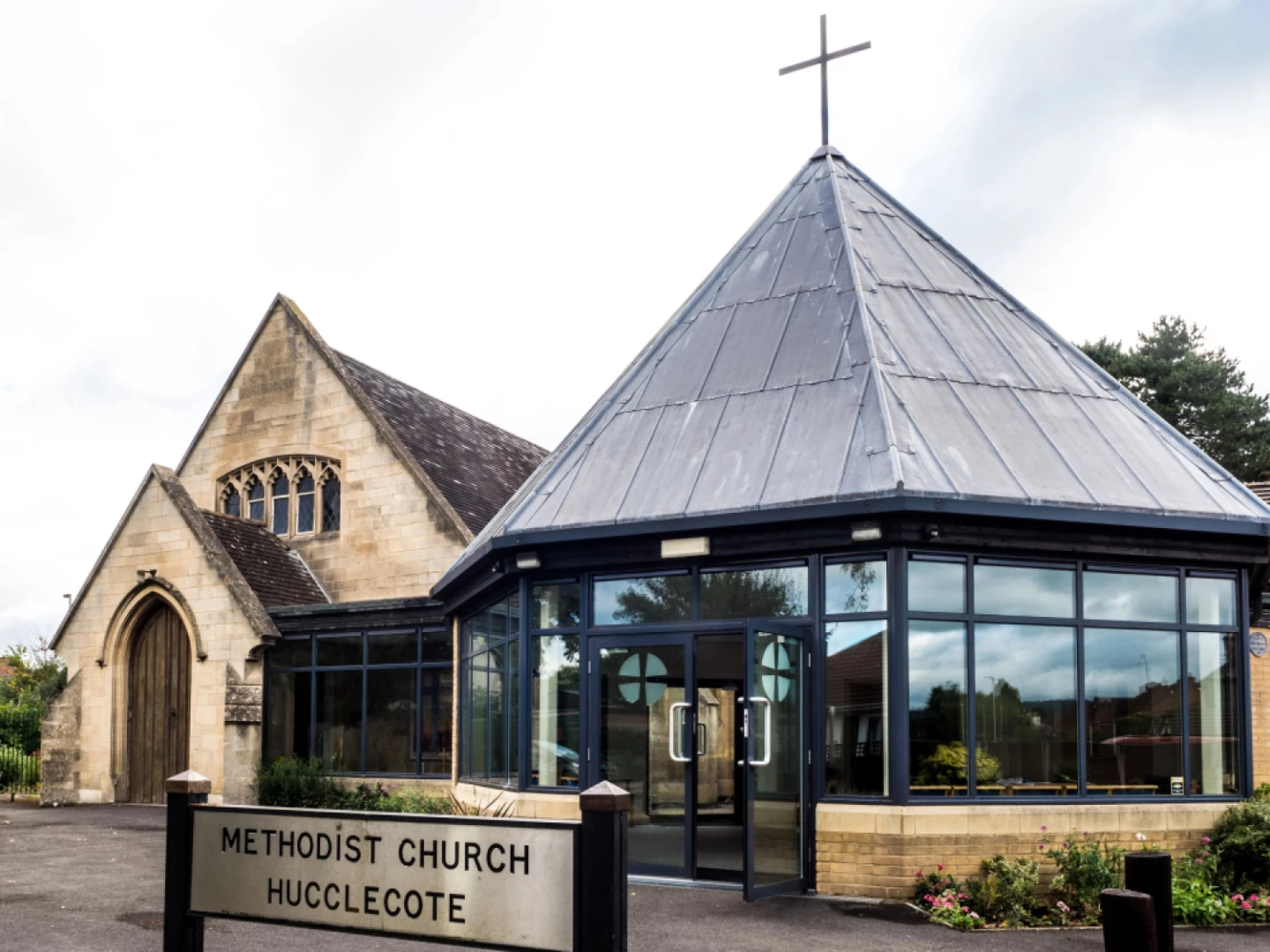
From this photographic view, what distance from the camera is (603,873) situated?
4945mm

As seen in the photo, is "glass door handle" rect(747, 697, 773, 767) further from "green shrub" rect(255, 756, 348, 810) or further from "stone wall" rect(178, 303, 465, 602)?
"stone wall" rect(178, 303, 465, 602)

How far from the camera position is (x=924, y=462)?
37.2ft

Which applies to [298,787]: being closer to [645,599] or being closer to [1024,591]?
[645,599]

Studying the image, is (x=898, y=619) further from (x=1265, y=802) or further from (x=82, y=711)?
(x=82, y=711)

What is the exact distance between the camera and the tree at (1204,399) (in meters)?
46.2

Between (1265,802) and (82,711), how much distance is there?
18432 millimetres

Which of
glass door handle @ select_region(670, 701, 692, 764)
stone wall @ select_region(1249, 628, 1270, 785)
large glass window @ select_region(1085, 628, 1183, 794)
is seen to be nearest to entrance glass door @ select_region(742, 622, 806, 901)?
glass door handle @ select_region(670, 701, 692, 764)

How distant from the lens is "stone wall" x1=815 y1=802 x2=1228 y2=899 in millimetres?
10859

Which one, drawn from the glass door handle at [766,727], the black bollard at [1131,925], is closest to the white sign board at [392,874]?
the black bollard at [1131,925]

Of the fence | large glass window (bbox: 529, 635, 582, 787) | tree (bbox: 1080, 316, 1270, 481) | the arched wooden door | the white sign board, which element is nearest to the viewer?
the white sign board

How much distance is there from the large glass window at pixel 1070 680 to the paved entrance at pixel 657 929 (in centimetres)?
163

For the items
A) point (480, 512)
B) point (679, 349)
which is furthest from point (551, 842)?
point (480, 512)

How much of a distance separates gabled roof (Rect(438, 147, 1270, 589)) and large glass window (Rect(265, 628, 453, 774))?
5611 mm

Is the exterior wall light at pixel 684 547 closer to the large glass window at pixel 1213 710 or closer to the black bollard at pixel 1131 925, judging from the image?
the large glass window at pixel 1213 710
